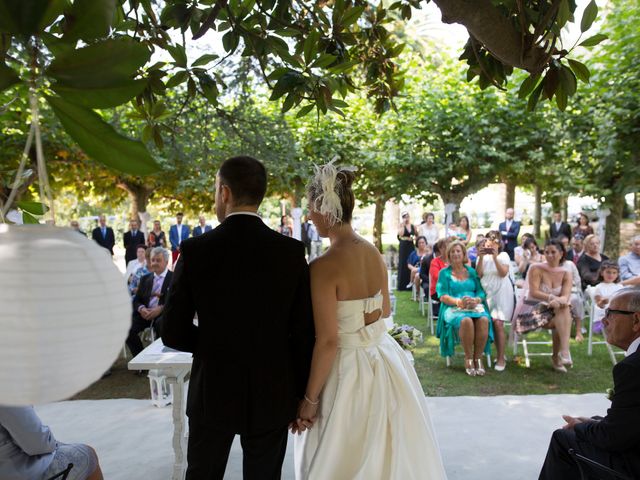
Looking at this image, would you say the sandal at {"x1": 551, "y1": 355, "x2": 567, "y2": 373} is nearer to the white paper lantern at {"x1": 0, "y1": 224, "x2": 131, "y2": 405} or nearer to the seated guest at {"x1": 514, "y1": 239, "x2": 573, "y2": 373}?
the seated guest at {"x1": 514, "y1": 239, "x2": 573, "y2": 373}

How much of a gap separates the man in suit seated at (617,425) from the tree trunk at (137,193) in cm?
1475

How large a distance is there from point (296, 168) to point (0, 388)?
472 centimetres

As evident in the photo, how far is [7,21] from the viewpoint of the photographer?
0.61m

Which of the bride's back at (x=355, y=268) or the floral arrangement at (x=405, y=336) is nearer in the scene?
the bride's back at (x=355, y=268)

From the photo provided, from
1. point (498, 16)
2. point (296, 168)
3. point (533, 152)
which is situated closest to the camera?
point (498, 16)

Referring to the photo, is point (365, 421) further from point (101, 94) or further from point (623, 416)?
point (101, 94)

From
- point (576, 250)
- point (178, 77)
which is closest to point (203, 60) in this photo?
point (178, 77)

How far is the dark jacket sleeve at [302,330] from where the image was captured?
6.90 ft

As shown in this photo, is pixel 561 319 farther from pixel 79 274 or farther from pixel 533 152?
pixel 533 152

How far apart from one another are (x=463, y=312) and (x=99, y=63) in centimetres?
556

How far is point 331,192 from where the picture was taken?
2271mm

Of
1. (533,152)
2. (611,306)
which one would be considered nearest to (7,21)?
(611,306)

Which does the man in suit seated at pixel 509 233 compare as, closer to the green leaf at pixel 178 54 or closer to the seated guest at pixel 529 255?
the seated guest at pixel 529 255

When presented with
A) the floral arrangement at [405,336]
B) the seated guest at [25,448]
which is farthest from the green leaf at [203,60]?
the floral arrangement at [405,336]
